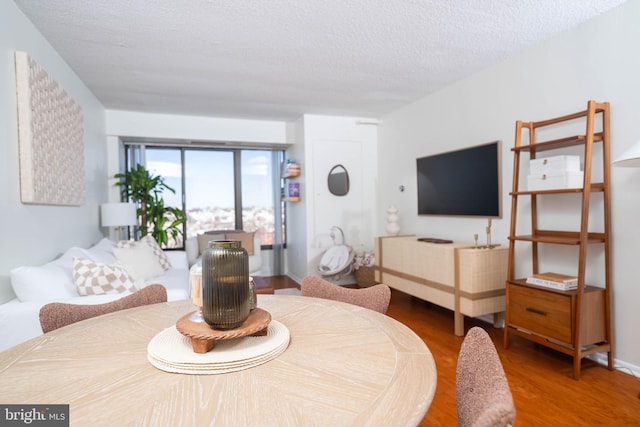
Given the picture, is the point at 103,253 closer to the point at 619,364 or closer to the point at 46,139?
the point at 46,139

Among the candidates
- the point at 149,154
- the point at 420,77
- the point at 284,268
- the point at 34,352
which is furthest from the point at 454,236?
the point at 149,154

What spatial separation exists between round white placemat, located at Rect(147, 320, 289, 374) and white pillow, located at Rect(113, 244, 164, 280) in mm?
2501

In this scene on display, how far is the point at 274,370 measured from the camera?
0.88 metres

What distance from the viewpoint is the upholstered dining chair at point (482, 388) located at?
0.58 meters

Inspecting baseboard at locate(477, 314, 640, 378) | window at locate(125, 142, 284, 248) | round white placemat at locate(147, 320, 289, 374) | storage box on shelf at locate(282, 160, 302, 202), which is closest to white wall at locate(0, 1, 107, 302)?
round white placemat at locate(147, 320, 289, 374)

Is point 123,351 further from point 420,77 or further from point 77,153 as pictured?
point 420,77

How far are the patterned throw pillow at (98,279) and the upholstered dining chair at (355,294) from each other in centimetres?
136

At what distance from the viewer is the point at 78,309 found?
4.67ft

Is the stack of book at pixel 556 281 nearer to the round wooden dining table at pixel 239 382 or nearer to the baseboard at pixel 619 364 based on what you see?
the baseboard at pixel 619 364

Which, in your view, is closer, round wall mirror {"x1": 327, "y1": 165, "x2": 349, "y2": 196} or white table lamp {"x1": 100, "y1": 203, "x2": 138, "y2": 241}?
white table lamp {"x1": 100, "y1": 203, "x2": 138, "y2": 241}

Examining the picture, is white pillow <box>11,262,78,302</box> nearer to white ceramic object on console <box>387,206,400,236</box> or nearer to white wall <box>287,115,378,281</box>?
white wall <box>287,115,378,281</box>

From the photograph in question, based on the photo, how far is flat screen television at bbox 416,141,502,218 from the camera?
3371 mm

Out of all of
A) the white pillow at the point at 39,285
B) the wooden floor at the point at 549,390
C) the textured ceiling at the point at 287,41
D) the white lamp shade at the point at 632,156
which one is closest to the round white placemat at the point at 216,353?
the wooden floor at the point at 549,390

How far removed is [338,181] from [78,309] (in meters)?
4.09
